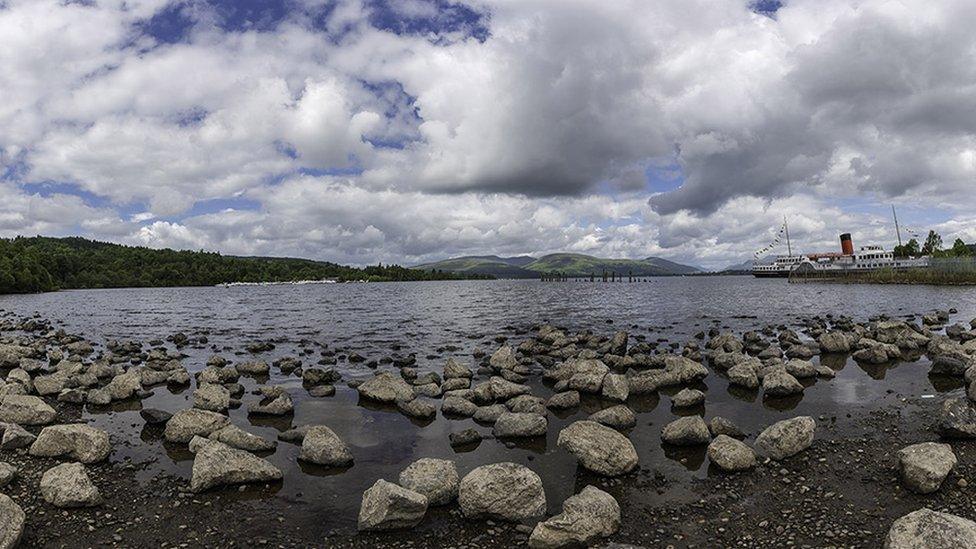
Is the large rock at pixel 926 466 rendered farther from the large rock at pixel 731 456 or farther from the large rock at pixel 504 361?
the large rock at pixel 504 361

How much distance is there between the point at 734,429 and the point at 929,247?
19779 centimetres

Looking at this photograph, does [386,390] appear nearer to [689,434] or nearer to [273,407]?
[273,407]

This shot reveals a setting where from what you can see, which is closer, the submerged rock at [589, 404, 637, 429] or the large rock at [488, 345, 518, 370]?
the submerged rock at [589, 404, 637, 429]

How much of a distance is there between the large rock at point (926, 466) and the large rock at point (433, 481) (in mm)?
10305

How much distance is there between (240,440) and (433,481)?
711 cm

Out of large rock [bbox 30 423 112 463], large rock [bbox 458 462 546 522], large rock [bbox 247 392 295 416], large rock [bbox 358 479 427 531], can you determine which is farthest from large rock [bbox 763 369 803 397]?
large rock [bbox 30 423 112 463]

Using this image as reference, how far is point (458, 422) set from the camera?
18484 millimetres

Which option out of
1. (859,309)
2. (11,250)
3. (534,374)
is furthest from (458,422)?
(11,250)

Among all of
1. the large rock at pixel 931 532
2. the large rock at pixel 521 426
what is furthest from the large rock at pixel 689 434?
the large rock at pixel 931 532

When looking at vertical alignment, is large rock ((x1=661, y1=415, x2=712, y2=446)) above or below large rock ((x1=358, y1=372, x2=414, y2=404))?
below

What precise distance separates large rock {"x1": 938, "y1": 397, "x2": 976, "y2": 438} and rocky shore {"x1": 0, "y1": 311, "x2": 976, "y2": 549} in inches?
2.2

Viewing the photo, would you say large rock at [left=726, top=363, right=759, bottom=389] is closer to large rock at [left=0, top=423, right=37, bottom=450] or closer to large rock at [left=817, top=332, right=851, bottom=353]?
large rock at [left=817, top=332, right=851, bottom=353]

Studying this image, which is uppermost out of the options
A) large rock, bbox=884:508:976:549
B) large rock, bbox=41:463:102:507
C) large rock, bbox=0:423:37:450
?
large rock, bbox=0:423:37:450

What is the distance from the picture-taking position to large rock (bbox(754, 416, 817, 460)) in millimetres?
13828
